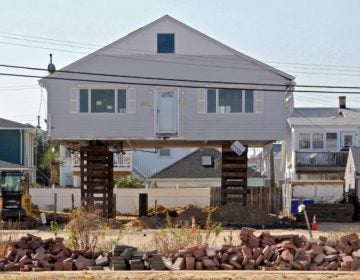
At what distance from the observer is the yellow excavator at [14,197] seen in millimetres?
41062

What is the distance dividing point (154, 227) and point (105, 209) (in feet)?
15.8

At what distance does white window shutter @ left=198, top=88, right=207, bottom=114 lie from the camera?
41.7m

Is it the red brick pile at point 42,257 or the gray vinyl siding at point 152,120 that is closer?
the red brick pile at point 42,257

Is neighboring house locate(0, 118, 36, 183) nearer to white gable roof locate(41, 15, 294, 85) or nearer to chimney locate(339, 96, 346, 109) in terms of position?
white gable roof locate(41, 15, 294, 85)

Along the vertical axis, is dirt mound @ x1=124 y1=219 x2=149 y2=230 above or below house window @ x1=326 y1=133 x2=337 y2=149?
below

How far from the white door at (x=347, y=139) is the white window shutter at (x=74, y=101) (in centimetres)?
3078

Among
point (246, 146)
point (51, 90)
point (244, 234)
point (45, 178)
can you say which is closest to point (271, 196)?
point (246, 146)

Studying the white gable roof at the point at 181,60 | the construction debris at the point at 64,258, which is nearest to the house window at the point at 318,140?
the white gable roof at the point at 181,60

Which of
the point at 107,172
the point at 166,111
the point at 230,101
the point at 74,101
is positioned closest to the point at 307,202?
the point at 230,101

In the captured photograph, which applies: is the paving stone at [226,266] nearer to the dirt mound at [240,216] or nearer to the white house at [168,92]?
the dirt mound at [240,216]

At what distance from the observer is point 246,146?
142 ft

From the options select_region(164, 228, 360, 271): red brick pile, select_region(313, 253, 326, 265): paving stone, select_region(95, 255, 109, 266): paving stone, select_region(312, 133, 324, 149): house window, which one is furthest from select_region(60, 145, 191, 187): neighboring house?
select_region(313, 253, 326, 265): paving stone

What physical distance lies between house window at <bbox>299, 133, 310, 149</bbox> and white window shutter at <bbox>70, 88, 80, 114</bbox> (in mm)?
29747

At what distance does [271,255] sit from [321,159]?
43.2 m
